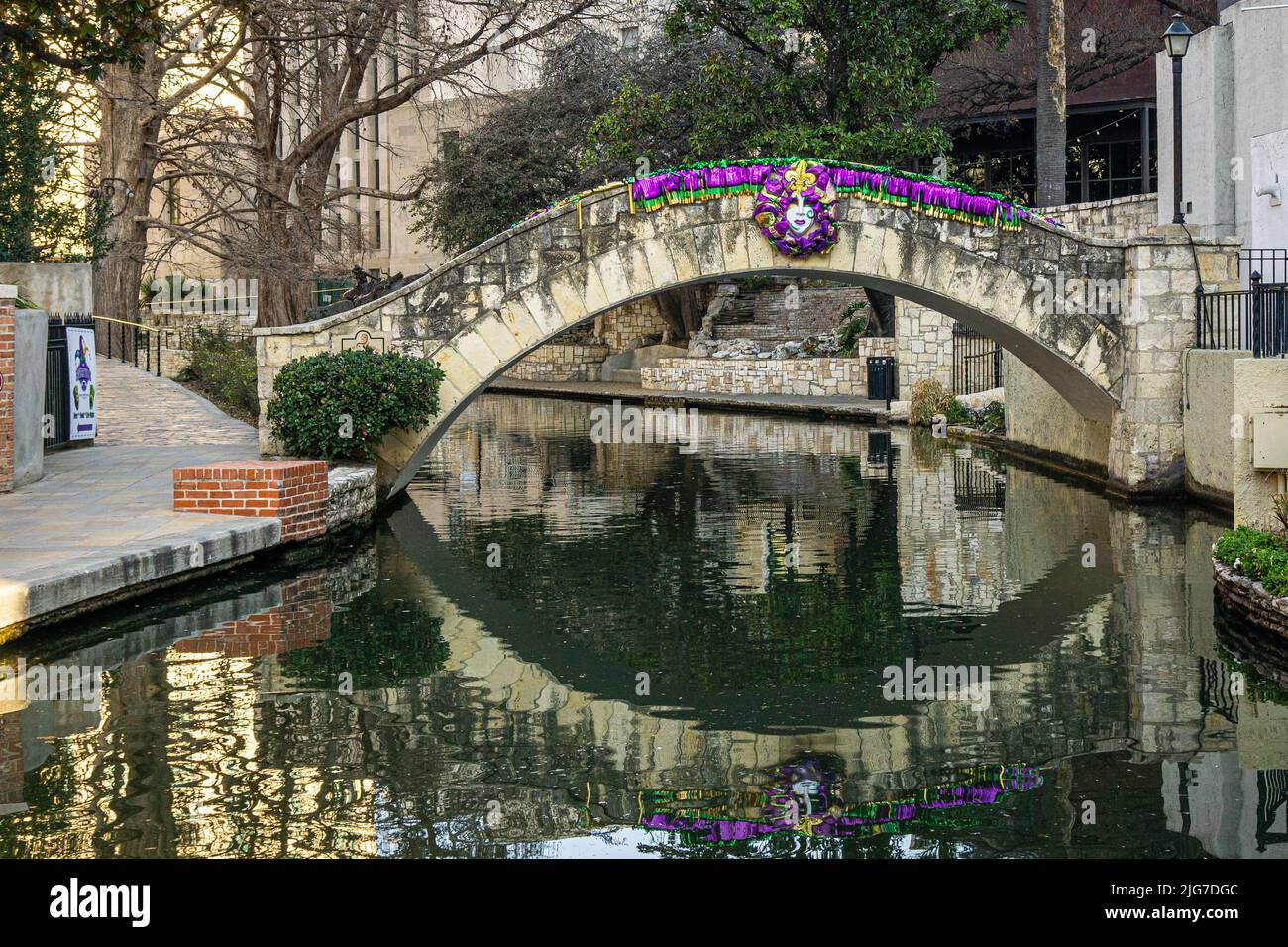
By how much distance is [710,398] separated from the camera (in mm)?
33188

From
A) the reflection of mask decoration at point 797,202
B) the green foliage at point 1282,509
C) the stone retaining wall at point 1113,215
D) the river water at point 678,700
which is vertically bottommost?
the river water at point 678,700

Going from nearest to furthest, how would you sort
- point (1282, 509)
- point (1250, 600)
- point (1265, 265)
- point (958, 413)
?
point (1250, 600) → point (1282, 509) → point (1265, 265) → point (958, 413)

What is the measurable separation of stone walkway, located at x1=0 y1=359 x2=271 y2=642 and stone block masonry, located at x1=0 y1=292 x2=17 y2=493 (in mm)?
286

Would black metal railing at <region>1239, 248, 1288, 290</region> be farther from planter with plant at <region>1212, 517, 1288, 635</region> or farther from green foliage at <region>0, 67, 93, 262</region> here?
green foliage at <region>0, 67, 93, 262</region>

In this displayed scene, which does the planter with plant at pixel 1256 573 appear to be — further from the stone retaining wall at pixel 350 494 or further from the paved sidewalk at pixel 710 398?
the paved sidewalk at pixel 710 398

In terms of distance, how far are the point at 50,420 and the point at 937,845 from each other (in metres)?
14.8

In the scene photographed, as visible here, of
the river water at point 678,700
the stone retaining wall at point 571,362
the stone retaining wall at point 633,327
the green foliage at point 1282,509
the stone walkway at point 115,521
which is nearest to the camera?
the river water at point 678,700

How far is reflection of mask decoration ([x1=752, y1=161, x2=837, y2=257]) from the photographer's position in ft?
56.2

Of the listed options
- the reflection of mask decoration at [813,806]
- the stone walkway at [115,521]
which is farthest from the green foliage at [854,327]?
the reflection of mask decoration at [813,806]

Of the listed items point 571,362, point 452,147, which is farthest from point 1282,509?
point 571,362

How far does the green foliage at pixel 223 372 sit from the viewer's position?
2409cm

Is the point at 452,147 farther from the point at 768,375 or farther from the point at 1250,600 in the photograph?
the point at 1250,600

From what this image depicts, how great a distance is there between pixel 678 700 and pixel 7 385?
9167 mm

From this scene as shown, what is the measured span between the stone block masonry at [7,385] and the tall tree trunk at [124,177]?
11.9 meters
